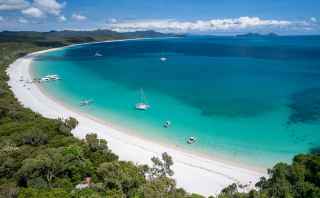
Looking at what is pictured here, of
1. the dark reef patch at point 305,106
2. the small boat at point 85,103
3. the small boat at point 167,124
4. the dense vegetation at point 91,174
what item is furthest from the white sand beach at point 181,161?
the dark reef patch at point 305,106

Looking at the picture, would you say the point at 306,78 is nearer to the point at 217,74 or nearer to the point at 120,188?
the point at 217,74

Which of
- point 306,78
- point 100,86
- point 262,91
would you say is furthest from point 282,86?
point 100,86

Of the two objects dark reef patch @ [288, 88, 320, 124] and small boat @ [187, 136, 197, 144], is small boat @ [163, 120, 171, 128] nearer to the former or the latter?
small boat @ [187, 136, 197, 144]

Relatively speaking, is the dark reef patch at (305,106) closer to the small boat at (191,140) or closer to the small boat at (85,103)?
the small boat at (191,140)

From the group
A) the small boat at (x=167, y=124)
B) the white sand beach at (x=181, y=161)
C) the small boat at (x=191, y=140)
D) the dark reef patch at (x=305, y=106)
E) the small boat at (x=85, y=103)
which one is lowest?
the white sand beach at (x=181, y=161)

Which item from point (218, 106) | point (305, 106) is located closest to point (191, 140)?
point (218, 106)

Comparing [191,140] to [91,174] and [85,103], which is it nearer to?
[91,174]

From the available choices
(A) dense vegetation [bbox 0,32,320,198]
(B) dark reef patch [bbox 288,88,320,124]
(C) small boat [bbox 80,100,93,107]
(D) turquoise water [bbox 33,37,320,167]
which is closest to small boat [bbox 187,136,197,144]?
(D) turquoise water [bbox 33,37,320,167]
